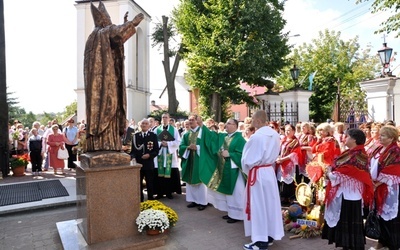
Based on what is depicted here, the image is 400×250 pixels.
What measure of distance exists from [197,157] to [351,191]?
3.57m

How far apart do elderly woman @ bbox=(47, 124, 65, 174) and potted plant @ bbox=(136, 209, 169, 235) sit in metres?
7.58

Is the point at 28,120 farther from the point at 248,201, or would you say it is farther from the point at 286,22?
the point at 248,201

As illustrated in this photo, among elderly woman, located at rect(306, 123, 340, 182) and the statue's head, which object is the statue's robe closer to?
the statue's head

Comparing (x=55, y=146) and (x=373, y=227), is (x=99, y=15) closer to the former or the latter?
(x=373, y=227)

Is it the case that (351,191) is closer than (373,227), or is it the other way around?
(351,191)

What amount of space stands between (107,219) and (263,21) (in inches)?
695

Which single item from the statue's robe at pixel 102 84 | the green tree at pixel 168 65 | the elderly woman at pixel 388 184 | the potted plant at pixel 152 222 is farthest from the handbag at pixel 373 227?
the green tree at pixel 168 65

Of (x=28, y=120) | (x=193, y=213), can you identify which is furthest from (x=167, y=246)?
(x=28, y=120)

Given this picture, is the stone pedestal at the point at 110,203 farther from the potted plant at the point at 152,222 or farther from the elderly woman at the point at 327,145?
the elderly woman at the point at 327,145

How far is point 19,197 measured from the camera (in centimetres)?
764

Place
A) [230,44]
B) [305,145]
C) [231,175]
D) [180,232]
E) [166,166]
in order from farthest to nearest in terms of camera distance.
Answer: [230,44] < [166,166] < [305,145] < [231,175] < [180,232]

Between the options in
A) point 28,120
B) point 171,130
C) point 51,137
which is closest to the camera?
point 171,130

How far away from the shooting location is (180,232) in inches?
213

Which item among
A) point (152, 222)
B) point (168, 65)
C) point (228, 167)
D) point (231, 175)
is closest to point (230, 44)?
point (168, 65)
